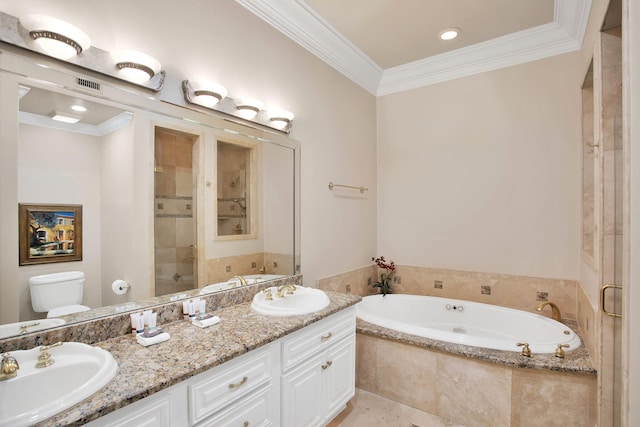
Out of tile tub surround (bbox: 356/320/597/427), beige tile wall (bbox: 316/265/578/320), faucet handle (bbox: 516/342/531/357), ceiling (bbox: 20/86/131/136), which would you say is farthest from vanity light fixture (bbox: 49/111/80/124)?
faucet handle (bbox: 516/342/531/357)

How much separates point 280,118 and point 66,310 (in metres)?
1.66

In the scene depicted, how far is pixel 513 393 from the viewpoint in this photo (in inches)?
77.2

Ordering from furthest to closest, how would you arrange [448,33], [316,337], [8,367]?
[448,33] → [316,337] → [8,367]

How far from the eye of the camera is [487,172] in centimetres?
305

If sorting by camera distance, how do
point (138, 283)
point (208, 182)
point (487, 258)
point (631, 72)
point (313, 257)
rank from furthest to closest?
point (487, 258), point (313, 257), point (208, 182), point (138, 283), point (631, 72)

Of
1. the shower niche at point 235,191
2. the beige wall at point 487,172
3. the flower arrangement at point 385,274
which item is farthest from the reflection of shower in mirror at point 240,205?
the beige wall at point 487,172

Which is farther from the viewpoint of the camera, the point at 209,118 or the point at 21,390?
the point at 209,118

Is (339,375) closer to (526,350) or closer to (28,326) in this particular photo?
(526,350)

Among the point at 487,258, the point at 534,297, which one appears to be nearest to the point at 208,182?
the point at 487,258

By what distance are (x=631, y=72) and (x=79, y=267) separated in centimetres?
240

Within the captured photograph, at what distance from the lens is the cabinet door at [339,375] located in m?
1.92

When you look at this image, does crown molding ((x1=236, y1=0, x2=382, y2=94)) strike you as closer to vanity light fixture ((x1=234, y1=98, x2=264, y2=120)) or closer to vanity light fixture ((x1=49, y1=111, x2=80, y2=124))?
vanity light fixture ((x1=234, y1=98, x2=264, y2=120))

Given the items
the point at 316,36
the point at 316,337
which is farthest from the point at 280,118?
the point at 316,337

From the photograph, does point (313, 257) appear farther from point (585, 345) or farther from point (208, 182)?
point (585, 345)
